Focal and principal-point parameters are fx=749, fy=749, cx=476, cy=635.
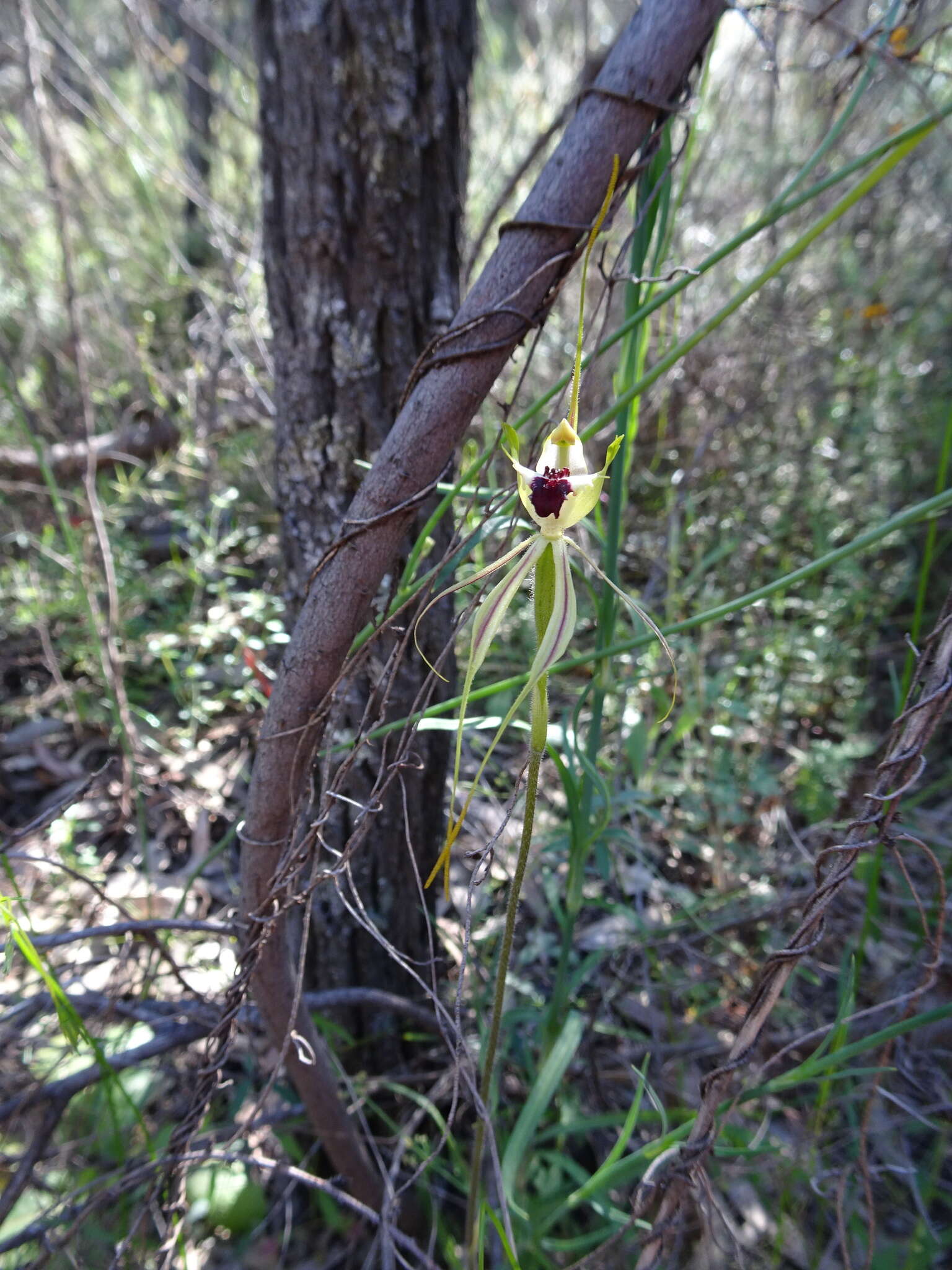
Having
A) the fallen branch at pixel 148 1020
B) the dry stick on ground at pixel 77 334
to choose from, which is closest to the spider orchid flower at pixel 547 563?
the fallen branch at pixel 148 1020

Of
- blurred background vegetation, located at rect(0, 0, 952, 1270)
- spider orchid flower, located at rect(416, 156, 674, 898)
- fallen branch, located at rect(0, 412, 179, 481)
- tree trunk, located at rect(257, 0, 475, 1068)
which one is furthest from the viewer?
fallen branch, located at rect(0, 412, 179, 481)

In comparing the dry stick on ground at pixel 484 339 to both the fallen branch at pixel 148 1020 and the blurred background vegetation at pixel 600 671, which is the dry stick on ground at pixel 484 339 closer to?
the blurred background vegetation at pixel 600 671

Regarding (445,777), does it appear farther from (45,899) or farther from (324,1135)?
(45,899)

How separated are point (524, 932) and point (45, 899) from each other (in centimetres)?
114

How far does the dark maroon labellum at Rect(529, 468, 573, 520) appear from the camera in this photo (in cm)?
59

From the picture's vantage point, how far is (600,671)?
3.33 feet

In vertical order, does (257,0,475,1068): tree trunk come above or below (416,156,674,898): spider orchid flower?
above

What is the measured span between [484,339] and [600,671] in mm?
456

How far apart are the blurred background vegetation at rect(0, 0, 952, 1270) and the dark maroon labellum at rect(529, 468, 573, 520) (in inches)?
7.9

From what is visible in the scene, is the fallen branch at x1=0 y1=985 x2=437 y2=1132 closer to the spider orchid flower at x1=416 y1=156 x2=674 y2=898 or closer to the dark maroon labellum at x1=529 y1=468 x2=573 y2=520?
the spider orchid flower at x1=416 y1=156 x2=674 y2=898

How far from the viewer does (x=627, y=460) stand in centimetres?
102

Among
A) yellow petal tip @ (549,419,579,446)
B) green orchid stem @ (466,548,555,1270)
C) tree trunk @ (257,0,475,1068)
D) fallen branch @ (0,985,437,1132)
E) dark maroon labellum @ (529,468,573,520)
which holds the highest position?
tree trunk @ (257,0,475,1068)

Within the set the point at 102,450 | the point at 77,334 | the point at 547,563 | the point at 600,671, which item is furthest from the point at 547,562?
the point at 102,450

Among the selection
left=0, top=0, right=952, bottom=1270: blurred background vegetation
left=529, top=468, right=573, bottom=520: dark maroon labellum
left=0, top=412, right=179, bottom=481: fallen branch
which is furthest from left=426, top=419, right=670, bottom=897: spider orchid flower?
left=0, top=412, right=179, bottom=481: fallen branch
